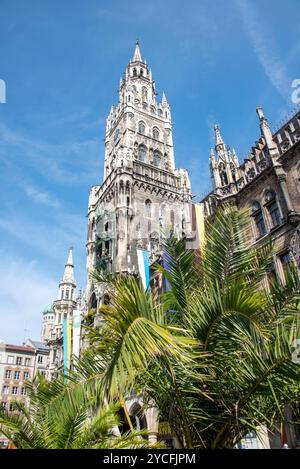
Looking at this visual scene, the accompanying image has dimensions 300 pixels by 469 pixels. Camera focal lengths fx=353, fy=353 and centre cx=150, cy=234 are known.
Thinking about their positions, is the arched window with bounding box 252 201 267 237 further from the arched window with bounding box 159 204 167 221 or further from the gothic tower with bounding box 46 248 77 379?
the gothic tower with bounding box 46 248 77 379

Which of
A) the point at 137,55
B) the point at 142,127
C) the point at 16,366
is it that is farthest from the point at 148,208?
the point at 16,366

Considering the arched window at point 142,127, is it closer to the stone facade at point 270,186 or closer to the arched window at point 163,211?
the arched window at point 163,211

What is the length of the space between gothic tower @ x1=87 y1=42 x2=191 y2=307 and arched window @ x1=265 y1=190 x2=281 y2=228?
13684 mm

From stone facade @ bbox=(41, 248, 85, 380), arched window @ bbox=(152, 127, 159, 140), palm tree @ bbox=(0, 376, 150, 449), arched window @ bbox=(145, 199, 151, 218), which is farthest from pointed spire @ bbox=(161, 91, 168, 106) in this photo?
palm tree @ bbox=(0, 376, 150, 449)

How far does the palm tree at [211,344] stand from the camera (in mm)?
4231

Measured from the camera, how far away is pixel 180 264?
7934mm

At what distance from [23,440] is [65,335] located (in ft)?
96.0

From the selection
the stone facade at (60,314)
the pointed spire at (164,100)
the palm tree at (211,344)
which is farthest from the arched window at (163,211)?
the palm tree at (211,344)

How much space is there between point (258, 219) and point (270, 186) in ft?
6.68

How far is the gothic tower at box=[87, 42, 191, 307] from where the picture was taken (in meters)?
40.8

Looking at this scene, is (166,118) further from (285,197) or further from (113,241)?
(285,197)

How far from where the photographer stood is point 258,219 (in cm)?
2089

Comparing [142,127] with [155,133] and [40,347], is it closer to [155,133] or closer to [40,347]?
[155,133]

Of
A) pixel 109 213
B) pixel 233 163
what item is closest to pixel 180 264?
pixel 233 163
